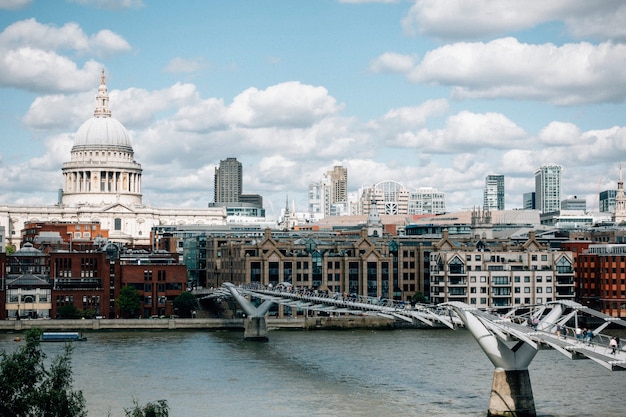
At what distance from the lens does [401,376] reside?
5569cm

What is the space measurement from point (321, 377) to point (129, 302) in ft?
117

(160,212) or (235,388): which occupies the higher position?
(160,212)

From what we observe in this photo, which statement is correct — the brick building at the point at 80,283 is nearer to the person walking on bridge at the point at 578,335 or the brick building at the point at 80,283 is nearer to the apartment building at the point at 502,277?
the apartment building at the point at 502,277

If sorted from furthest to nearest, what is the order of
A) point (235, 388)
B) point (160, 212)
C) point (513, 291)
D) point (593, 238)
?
point (160, 212) → point (593, 238) → point (513, 291) → point (235, 388)

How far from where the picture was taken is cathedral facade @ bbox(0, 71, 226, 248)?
156000 mm

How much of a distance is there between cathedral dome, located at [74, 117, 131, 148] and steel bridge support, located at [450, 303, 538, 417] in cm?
12333

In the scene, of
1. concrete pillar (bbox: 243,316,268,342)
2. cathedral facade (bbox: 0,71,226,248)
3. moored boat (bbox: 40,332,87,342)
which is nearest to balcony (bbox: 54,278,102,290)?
moored boat (bbox: 40,332,87,342)

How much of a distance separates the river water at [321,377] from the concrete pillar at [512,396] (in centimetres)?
87

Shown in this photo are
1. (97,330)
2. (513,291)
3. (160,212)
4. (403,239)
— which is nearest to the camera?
(97,330)

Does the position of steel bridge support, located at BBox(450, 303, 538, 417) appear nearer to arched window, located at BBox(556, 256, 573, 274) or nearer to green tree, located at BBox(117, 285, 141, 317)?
arched window, located at BBox(556, 256, 573, 274)

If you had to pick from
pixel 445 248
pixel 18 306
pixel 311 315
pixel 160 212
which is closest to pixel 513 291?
pixel 445 248

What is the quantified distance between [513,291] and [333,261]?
12894 millimetres

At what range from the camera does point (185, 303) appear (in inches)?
3602

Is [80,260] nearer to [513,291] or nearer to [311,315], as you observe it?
[311,315]
